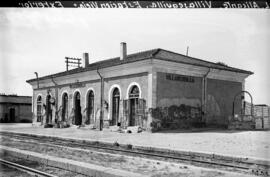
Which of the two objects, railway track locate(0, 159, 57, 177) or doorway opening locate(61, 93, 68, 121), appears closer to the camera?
railway track locate(0, 159, 57, 177)

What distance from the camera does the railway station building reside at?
18266mm

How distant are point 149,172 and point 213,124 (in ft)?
48.4

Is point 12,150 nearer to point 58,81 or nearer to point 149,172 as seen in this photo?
point 149,172

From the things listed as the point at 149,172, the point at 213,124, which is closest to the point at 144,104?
the point at 213,124

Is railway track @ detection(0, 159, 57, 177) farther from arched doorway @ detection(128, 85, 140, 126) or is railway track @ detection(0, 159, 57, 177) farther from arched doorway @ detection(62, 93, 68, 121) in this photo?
arched doorway @ detection(62, 93, 68, 121)

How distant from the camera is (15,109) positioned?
141ft

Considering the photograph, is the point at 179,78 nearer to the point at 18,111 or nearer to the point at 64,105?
A: the point at 64,105

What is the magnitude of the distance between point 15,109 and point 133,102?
28.6m

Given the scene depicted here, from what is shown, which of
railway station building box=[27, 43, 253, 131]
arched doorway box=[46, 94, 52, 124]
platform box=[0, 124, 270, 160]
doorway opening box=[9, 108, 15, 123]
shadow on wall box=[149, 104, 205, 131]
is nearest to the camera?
platform box=[0, 124, 270, 160]

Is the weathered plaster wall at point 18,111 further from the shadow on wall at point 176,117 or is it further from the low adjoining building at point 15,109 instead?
the shadow on wall at point 176,117

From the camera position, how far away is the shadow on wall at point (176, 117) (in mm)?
18016

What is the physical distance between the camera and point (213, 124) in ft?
70.4

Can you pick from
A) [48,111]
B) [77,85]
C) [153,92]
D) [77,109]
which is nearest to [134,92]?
[153,92]

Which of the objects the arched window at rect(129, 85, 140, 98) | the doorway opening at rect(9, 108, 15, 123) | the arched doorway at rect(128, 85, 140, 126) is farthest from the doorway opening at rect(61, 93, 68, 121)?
the doorway opening at rect(9, 108, 15, 123)
